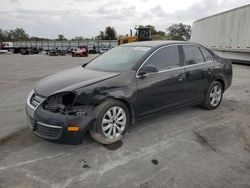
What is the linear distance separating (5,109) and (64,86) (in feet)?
9.25

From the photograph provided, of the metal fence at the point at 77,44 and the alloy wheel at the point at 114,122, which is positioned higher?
the metal fence at the point at 77,44

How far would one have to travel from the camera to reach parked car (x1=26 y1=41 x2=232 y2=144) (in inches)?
128

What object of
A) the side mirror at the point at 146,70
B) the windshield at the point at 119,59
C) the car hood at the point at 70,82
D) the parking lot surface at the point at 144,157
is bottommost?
the parking lot surface at the point at 144,157

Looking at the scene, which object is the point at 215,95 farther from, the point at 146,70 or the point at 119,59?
the point at 119,59

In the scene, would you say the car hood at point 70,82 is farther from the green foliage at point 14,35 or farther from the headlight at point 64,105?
the green foliage at point 14,35

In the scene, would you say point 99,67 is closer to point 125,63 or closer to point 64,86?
point 125,63

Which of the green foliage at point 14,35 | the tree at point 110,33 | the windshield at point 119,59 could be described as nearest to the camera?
the windshield at point 119,59

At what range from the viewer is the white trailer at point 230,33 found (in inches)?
558

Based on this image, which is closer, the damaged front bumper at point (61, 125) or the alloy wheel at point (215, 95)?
the damaged front bumper at point (61, 125)

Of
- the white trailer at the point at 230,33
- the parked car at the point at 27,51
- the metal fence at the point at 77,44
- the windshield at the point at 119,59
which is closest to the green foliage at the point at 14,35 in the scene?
the metal fence at the point at 77,44

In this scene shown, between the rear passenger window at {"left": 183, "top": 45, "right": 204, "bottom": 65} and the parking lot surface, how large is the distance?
1.17m

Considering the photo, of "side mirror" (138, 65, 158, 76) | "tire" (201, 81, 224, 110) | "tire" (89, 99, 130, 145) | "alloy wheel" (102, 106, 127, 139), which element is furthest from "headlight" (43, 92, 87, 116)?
"tire" (201, 81, 224, 110)

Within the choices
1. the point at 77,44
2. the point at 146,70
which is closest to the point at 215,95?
the point at 146,70

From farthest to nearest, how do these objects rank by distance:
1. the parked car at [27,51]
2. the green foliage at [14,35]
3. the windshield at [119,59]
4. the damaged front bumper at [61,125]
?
the green foliage at [14,35]
the parked car at [27,51]
the windshield at [119,59]
the damaged front bumper at [61,125]
